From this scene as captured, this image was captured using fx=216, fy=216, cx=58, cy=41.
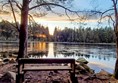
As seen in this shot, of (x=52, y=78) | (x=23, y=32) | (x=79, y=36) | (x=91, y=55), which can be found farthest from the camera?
(x=79, y=36)

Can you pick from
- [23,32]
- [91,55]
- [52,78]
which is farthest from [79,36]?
[52,78]

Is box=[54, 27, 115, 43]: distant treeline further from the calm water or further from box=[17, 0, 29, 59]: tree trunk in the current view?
box=[17, 0, 29, 59]: tree trunk

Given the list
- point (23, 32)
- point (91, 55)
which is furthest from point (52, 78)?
point (91, 55)

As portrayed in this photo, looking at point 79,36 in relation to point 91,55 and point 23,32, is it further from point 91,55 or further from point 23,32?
point 23,32

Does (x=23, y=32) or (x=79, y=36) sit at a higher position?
(x=79, y=36)

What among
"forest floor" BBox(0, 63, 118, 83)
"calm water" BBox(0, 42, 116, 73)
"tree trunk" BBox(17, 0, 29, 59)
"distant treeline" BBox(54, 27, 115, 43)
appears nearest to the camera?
"forest floor" BBox(0, 63, 118, 83)

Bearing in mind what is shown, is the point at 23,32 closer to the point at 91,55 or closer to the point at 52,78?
the point at 52,78

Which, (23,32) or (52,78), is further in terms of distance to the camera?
(23,32)

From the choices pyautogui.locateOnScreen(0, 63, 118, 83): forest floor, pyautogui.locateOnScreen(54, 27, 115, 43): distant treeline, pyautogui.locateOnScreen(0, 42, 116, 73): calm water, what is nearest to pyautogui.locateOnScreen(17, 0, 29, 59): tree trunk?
pyautogui.locateOnScreen(0, 63, 118, 83): forest floor

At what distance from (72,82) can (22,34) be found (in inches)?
268

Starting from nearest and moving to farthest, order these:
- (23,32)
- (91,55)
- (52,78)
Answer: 1. (52,78)
2. (23,32)
3. (91,55)

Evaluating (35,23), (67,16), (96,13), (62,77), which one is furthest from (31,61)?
(35,23)

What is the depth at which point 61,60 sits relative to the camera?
21.8 feet

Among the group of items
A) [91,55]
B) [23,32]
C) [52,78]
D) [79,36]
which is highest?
[79,36]
